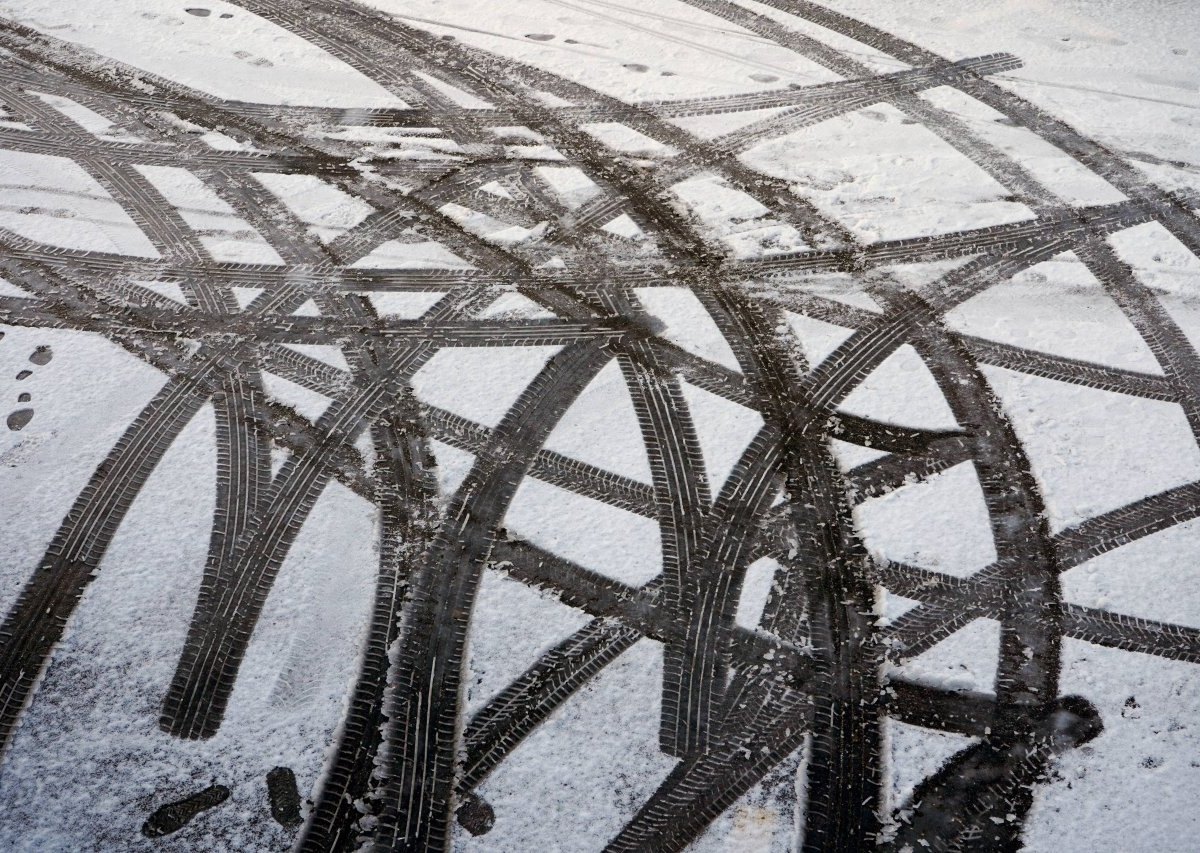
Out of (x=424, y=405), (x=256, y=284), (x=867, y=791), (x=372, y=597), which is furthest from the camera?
(x=256, y=284)

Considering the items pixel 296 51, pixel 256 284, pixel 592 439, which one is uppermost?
pixel 296 51

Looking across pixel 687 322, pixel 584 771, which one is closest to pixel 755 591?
pixel 584 771

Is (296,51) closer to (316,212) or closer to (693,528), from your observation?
(316,212)

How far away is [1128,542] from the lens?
441cm

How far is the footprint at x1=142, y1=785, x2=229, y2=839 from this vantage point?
3467 mm

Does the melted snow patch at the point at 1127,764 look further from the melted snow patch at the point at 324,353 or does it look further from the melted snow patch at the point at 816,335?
the melted snow patch at the point at 324,353

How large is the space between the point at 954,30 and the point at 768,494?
5686 mm

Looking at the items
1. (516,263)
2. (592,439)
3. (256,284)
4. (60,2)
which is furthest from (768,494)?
(60,2)

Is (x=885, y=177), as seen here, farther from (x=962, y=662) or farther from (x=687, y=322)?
(x=962, y=662)

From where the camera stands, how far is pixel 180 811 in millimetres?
3512

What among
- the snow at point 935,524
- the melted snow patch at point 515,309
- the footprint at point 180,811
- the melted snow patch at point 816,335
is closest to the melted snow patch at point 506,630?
the footprint at point 180,811

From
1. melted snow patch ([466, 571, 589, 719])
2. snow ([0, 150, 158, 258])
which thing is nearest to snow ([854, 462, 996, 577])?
melted snow patch ([466, 571, 589, 719])

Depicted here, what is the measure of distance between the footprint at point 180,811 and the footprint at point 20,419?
2359mm

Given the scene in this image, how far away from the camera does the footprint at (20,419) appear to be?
4.81 metres
